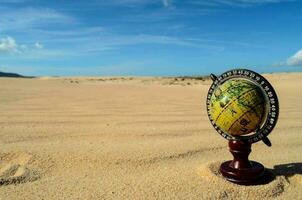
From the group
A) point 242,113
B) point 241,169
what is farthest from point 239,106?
point 241,169

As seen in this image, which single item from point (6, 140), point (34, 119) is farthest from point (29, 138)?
point (34, 119)

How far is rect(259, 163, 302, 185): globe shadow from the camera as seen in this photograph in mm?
2828

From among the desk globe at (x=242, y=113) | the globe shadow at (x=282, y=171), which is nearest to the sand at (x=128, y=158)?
the globe shadow at (x=282, y=171)

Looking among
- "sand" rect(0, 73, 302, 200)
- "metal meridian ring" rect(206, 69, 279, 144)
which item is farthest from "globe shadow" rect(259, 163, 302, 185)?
"metal meridian ring" rect(206, 69, 279, 144)

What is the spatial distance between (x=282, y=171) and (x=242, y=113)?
841mm

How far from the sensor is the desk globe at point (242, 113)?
2.55m

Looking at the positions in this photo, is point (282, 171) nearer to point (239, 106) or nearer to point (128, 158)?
point (239, 106)

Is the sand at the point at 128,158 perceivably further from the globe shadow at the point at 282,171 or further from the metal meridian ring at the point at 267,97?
the metal meridian ring at the point at 267,97

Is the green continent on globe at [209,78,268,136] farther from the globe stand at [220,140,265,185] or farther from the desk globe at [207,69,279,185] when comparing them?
the globe stand at [220,140,265,185]

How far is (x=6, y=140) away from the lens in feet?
13.1

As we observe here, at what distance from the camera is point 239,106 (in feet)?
8.35

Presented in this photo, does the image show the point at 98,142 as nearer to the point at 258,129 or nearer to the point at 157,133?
the point at 157,133

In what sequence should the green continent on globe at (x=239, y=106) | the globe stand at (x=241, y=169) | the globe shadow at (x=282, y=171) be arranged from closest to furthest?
the green continent on globe at (x=239, y=106) < the globe stand at (x=241, y=169) < the globe shadow at (x=282, y=171)

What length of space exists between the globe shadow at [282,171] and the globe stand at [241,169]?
0.25ft
